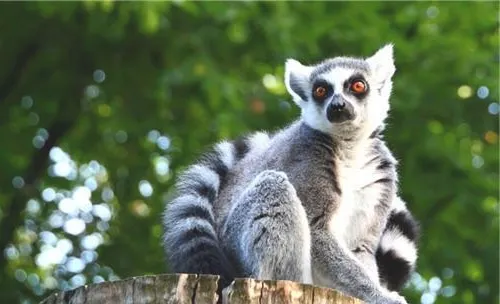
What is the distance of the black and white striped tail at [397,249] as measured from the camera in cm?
637

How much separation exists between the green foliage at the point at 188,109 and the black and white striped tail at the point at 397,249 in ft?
11.5

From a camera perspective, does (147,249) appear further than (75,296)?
Yes

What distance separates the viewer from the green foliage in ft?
33.8

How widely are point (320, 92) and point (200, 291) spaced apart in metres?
2.55

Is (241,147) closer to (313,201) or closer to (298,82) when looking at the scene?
(298,82)

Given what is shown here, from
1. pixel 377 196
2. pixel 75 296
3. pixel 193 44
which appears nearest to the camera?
pixel 75 296

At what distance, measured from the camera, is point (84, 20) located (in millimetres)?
10836

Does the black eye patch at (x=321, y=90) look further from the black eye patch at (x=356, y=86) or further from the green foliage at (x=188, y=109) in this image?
the green foliage at (x=188, y=109)

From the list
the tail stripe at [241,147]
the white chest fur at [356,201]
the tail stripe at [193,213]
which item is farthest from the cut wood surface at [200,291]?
the tail stripe at [241,147]

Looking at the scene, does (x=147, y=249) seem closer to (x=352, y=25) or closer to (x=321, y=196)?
(x=352, y=25)

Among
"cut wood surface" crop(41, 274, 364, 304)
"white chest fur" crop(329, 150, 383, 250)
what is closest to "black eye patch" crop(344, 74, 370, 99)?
"white chest fur" crop(329, 150, 383, 250)

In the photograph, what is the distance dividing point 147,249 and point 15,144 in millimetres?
1852

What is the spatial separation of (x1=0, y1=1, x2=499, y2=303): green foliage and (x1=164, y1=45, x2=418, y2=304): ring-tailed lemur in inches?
122

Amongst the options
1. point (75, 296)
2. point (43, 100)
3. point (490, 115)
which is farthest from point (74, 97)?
point (75, 296)
